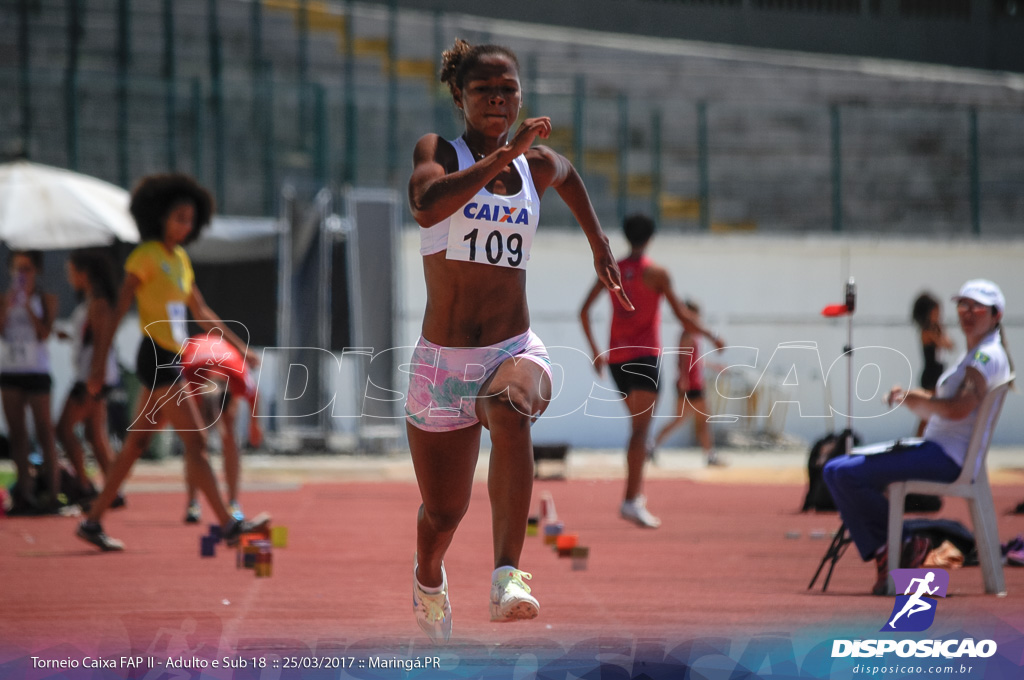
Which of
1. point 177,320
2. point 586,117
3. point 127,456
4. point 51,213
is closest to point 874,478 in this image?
point 177,320

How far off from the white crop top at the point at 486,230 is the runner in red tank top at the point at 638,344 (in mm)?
4585

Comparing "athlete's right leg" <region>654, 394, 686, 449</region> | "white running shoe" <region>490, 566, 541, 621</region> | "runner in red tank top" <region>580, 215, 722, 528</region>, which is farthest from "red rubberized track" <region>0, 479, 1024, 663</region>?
"athlete's right leg" <region>654, 394, 686, 449</region>

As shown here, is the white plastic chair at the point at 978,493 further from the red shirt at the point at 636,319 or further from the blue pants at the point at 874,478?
the red shirt at the point at 636,319

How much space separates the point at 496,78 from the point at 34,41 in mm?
18335

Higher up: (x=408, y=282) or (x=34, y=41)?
(x=34, y=41)

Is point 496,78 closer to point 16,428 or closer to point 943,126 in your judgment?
point 16,428

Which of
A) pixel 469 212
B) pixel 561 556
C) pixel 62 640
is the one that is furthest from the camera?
pixel 561 556

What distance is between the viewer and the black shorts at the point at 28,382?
1046 centimetres

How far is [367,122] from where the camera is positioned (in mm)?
18953

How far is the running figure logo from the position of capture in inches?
210

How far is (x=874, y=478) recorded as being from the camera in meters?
6.52

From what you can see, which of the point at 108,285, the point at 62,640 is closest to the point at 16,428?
the point at 108,285

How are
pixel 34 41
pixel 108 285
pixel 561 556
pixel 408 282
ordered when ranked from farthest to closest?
pixel 34 41 < pixel 408 282 < pixel 108 285 < pixel 561 556

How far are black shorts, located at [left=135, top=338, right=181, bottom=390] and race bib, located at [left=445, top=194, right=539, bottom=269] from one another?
4004 millimetres
